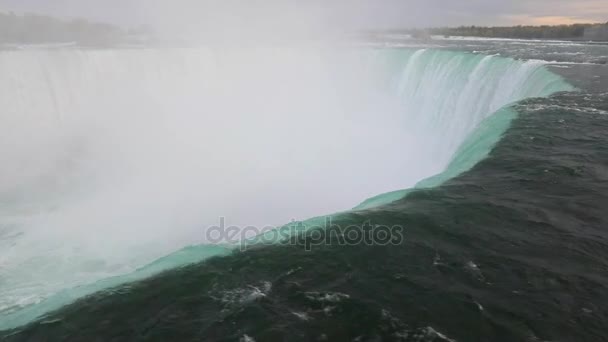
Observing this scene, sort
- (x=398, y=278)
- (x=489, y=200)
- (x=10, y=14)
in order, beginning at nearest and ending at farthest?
(x=398, y=278) → (x=489, y=200) → (x=10, y=14)

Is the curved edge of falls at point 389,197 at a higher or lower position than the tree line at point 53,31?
lower

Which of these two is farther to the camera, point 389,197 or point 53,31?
point 53,31

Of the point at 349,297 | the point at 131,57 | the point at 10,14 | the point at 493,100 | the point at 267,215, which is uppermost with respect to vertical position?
the point at 10,14

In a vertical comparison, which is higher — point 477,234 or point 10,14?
point 10,14

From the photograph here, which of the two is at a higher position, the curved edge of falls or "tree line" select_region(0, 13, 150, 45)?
"tree line" select_region(0, 13, 150, 45)

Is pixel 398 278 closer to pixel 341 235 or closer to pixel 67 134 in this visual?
pixel 341 235

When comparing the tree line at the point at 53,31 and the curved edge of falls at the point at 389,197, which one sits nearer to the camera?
the curved edge of falls at the point at 389,197

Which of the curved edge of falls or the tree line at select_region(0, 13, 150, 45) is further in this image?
the tree line at select_region(0, 13, 150, 45)

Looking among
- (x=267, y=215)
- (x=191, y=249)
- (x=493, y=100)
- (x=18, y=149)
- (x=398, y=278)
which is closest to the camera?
(x=398, y=278)

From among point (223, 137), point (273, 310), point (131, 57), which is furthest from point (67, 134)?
point (273, 310)

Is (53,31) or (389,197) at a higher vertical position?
(53,31)

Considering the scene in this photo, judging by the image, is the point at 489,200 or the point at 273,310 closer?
the point at 273,310
